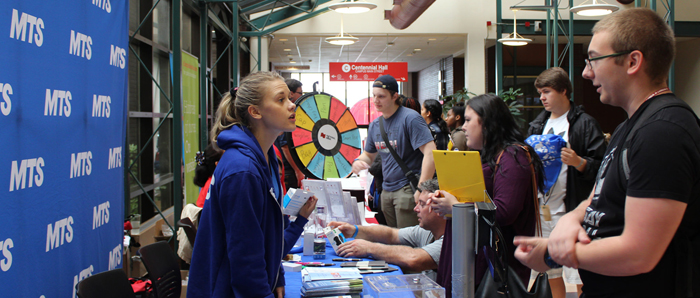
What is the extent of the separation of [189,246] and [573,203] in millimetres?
2728

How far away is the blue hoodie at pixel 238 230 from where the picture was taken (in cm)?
160

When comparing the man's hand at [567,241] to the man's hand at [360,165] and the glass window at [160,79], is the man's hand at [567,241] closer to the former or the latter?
the man's hand at [360,165]

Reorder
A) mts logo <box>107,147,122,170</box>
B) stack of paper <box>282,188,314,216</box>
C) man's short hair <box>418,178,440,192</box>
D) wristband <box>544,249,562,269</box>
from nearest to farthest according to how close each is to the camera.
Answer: wristband <box>544,249,562,269</box> → stack of paper <box>282,188,314,216</box> → mts logo <box>107,147,122,170</box> → man's short hair <box>418,178,440,192</box>

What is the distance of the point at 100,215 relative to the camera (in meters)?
2.33

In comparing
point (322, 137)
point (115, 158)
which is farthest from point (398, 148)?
point (115, 158)

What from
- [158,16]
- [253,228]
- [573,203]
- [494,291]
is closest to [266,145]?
[253,228]

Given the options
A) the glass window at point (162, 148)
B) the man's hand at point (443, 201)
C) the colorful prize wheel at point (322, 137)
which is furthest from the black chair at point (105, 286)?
the glass window at point (162, 148)

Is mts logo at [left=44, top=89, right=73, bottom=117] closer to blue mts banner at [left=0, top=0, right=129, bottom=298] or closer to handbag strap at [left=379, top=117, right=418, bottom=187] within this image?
blue mts banner at [left=0, top=0, right=129, bottom=298]

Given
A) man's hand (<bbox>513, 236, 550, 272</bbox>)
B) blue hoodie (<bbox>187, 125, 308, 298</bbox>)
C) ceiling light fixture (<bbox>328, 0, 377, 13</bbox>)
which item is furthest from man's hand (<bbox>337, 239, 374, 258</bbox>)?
ceiling light fixture (<bbox>328, 0, 377, 13</bbox>)

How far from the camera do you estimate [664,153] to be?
1048 mm

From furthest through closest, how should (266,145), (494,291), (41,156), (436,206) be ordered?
(436,206) < (266,145) < (41,156) < (494,291)

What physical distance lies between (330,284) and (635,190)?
4.50 ft

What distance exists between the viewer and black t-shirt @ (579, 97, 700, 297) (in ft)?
3.39

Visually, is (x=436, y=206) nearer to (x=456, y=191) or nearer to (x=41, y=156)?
(x=456, y=191)
